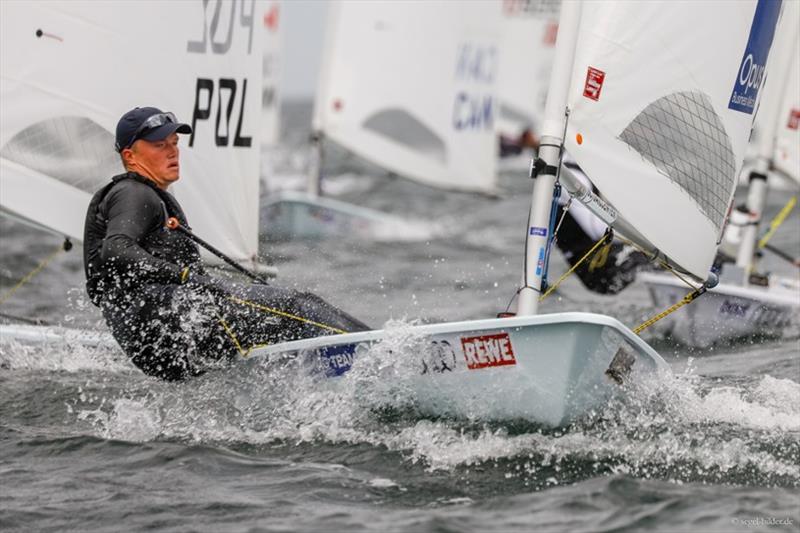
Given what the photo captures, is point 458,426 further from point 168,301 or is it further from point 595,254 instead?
point 595,254

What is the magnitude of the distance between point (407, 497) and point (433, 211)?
38.9 feet

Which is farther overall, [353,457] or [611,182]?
[611,182]

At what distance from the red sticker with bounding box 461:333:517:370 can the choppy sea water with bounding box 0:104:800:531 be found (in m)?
0.22

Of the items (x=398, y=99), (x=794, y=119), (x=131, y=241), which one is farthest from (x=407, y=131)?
(x=131, y=241)

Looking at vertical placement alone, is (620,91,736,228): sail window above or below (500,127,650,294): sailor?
above

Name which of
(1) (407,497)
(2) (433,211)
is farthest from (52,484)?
(2) (433,211)

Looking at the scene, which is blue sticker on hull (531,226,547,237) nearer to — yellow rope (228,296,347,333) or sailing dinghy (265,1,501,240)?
yellow rope (228,296,347,333)

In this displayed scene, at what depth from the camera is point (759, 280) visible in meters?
7.12

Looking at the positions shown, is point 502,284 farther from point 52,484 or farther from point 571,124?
point 52,484

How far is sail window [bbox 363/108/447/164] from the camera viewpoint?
11383 millimetres

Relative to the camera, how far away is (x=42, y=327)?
5422mm

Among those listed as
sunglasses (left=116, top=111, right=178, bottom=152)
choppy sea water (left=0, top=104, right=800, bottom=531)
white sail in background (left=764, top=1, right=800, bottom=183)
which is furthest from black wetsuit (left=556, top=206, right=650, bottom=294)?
sunglasses (left=116, top=111, right=178, bottom=152)

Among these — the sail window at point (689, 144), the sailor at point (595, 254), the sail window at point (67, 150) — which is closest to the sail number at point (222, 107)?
the sail window at point (67, 150)

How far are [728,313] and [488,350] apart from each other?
3.28m
